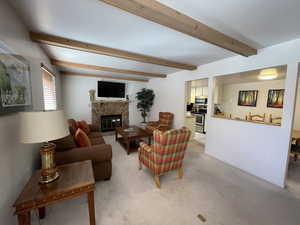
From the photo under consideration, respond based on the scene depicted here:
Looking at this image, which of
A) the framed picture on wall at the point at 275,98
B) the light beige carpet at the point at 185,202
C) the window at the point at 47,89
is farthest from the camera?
the framed picture on wall at the point at 275,98

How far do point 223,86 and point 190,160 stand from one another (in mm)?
4075

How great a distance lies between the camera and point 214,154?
10.3 ft

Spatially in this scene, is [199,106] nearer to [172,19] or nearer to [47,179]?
[172,19]

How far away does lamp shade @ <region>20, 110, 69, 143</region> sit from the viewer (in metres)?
1.02

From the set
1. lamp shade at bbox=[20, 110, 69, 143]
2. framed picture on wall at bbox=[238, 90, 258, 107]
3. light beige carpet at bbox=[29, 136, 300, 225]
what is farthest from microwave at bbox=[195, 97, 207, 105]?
lamp shade at bbox=[20, 110, 69, 143]

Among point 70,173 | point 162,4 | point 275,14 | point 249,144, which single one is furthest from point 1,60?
point 249,144

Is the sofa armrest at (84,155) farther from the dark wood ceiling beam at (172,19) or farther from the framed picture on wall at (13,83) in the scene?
the dark wood ceiling beam at (172,19)

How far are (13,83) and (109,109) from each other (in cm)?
408

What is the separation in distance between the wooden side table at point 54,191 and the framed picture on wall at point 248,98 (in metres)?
5.64

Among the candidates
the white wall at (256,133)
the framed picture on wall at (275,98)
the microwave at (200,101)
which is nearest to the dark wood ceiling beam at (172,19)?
the white wall at (256,133)

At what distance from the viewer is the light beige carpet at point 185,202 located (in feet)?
4.80

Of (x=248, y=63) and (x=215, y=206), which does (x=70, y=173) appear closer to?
(x=215, y=206)

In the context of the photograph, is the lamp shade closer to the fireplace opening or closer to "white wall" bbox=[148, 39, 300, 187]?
"white wall" bbox=[148, 39, 300, 187]

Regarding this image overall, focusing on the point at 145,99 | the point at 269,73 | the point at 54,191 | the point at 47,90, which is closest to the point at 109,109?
the point at 145,99
